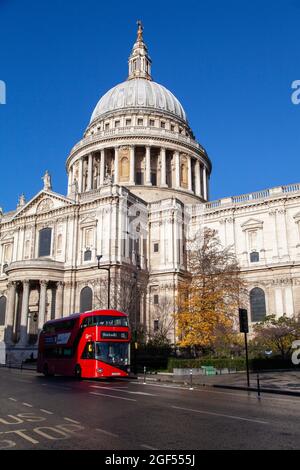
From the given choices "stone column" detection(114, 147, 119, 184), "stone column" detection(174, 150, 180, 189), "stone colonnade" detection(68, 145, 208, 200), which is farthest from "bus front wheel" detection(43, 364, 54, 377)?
A: "stone column" detection(174, 150, 180, 189)

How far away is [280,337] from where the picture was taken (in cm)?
3956

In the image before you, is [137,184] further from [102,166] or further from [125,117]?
[125,117]

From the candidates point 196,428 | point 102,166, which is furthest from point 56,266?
point 196,428

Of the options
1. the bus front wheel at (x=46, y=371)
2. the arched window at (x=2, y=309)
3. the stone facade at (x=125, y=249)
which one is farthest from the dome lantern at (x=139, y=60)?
the bus front wheel at (x=46, y=371)

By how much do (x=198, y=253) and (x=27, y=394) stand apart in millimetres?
24688

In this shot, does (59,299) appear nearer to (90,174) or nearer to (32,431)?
(90,174)

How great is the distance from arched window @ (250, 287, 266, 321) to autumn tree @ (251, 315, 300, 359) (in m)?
9.82

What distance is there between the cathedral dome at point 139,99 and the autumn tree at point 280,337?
158 feet

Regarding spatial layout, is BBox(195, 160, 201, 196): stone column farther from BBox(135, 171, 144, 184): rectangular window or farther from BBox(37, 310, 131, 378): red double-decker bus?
BBox(37, 310, 131, 378): red double-decker bus

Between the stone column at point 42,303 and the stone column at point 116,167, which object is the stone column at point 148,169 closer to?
the stone column at point 116,167

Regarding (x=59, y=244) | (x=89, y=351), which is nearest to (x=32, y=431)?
(x=89, y=351)

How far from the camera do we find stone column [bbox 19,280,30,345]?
48438mm

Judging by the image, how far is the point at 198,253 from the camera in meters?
40.6
